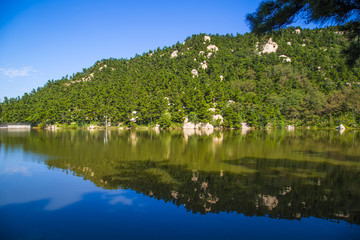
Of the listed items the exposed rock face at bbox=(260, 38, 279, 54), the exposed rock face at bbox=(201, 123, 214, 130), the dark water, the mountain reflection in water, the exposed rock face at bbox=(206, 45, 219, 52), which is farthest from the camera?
the exposed rock face at bbox=(260, 38, 279, 54)

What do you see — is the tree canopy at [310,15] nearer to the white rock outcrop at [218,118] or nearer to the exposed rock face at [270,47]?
the white rock outcrop at [218,118]

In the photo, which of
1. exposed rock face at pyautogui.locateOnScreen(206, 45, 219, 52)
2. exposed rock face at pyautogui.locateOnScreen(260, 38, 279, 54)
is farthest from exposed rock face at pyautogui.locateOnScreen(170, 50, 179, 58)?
exposed rock face at pyautogui.locateOnScreen(260, 38, 279, 54)

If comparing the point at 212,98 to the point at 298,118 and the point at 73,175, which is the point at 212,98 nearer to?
the point at 298,118

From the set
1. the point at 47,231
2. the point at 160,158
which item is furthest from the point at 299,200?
the point at 160,158

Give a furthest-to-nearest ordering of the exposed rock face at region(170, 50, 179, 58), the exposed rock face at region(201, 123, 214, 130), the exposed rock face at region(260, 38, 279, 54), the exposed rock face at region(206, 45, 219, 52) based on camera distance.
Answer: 1. the exposed rock face at region(170, 50, 179, 58)
2. the exposed rock face at region(260, 38, 279, 54)
3. the exposed rock face at region(206, 45, 219, 52)
4. the exposed rock face at region(201, 123, 214, 130)

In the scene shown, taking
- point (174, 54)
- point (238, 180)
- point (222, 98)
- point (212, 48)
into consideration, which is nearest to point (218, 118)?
point (222, 98)

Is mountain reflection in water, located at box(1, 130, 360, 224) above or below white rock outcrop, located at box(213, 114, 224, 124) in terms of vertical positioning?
below

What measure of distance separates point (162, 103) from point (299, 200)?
48.2 meters

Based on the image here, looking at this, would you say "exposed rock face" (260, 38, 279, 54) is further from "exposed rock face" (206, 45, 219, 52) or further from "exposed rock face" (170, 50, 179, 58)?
"exposed rock face" (170, 50, 179, 58)

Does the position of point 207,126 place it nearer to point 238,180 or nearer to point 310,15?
point 238,180

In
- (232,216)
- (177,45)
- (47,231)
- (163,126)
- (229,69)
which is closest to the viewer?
(47,231)

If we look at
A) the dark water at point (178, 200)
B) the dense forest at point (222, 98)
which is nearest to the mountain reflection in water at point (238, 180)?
the dark water at point (178, 200)

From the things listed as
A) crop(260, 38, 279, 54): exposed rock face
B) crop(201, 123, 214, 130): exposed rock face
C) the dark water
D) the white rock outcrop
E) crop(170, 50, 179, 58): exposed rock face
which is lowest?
the dark water

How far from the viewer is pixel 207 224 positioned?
20.3 feet
